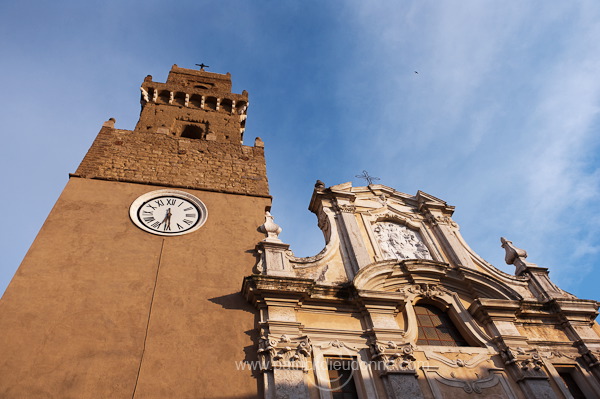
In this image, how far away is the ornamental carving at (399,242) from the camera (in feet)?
35.5

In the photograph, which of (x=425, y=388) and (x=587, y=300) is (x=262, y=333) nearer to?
(x=425, y=388)

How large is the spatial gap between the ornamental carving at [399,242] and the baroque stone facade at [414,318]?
0.03 m

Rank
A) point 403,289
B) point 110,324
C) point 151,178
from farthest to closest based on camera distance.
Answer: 1. point 151,178
2. point 403,289
3. point 110,324

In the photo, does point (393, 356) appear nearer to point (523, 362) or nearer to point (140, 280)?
point (523, 362)

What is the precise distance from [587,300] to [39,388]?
1045 centimetres

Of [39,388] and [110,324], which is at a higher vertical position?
[110,324]

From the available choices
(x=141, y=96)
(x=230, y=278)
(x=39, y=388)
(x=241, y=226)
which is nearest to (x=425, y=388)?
(x=230, y=278)

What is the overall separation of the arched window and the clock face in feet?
16.1

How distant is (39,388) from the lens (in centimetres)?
626

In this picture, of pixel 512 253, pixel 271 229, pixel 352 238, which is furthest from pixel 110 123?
pixel 512 253

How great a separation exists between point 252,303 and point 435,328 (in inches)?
148

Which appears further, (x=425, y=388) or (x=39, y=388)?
(x=425, y=388)

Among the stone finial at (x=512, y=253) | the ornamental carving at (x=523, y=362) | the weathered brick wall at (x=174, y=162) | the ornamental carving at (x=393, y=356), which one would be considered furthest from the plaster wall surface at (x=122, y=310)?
the stone finial at (x=512, y=253)

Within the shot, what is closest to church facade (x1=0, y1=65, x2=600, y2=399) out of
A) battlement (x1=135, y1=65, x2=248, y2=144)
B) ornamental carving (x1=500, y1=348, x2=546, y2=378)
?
ornamental carving (x1=500, y1=348, x2=546, y2=378)
